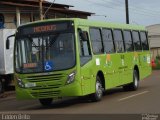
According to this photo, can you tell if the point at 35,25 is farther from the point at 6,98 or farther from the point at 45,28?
the point at 6,98

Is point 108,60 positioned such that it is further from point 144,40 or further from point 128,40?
point 144,40

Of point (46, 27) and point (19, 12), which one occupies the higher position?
point (19, 12)

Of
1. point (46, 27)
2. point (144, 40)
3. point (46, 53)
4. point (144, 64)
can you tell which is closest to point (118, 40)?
point (144, 64)

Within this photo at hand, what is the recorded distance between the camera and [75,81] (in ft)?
59.6

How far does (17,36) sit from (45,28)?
110 centimetres

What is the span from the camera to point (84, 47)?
62.7 ft

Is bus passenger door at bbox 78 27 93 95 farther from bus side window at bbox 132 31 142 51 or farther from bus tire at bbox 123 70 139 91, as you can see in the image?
bus side window at bbox 132 31 142 51

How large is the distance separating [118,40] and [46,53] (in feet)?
17.2

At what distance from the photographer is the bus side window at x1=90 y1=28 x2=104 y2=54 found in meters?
20.0

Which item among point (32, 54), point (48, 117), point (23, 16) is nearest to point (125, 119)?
point (48, 117)

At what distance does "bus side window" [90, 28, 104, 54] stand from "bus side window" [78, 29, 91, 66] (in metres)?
0.56

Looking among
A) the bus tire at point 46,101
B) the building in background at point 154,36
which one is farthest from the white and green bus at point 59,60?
the building in background at point 154,36

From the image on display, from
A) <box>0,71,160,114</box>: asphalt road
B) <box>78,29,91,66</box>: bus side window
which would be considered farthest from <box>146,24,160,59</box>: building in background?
<box>78,29,91,66</box>: bus side window

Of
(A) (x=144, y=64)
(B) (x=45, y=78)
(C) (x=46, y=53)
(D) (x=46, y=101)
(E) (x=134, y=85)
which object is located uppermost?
(C) (x=46, y=53)
